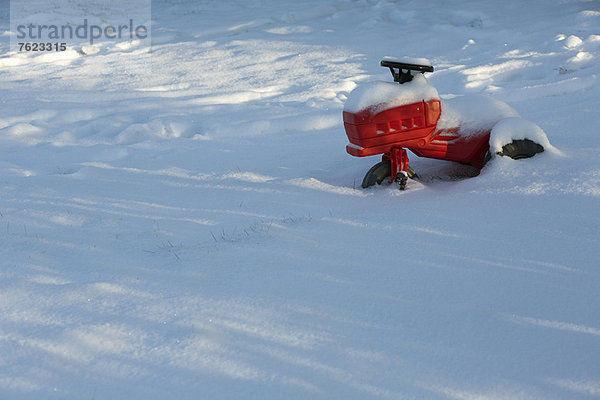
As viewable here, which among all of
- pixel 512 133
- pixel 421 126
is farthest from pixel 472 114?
pixel 421 126

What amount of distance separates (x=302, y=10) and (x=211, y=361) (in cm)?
879

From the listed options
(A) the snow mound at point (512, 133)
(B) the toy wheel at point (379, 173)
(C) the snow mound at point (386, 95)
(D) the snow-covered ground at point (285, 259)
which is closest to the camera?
(D) the snow-covered ground at point (285, 259)

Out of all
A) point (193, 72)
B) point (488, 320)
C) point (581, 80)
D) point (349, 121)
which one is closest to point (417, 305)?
point (488, 320)

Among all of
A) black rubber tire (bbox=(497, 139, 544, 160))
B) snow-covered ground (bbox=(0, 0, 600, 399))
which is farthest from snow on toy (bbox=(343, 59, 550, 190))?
snow-covered ground (bbox=(0, 0, 600, 399))

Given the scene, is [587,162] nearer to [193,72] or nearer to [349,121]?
[349,121]

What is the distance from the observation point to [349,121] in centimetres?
280

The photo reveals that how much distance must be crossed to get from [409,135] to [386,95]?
0.24m

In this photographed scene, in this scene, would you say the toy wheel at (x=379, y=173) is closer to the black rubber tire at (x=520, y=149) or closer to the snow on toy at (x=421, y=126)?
the snow on toy at (x=421, y=126)

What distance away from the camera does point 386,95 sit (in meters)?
2.74

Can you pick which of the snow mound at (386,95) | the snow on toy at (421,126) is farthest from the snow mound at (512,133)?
the snow mound at (386,95)

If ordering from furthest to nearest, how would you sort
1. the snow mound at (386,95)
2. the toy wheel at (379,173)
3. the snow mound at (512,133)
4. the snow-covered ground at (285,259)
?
the toy wheel at (379,173), the snow mound at (512,133), the snow mound at (386,95), the snow-covered ground at (285,259)

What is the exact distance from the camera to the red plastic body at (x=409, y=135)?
2.74 meters

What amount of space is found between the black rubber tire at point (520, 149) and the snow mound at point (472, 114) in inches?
5.9

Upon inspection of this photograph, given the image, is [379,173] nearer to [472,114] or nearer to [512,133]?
[472,114]
